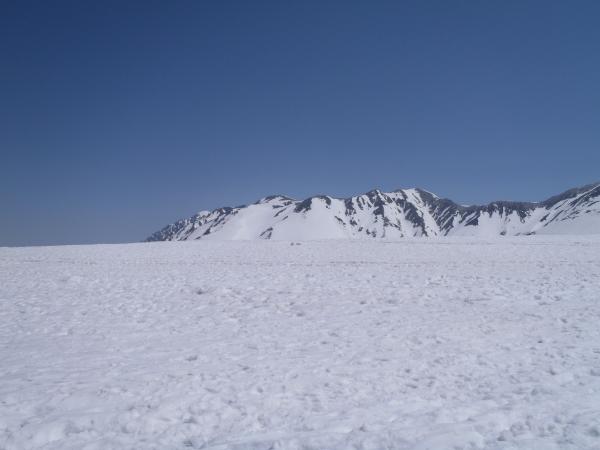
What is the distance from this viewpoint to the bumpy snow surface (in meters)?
5.45

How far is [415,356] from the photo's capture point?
8.12 m

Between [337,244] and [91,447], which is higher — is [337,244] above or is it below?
above

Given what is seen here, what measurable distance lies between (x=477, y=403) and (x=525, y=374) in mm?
1692

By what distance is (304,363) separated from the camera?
7.95 metres

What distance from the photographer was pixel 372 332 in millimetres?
9875

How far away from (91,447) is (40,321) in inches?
322

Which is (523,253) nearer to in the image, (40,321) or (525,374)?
(525,374)

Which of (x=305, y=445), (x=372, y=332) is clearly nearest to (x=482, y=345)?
(x=372, y=332)

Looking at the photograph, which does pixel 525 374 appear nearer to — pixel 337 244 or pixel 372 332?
pixel 372 332

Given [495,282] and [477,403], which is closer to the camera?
[477,403]

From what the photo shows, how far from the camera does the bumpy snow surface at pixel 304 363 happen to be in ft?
17.9

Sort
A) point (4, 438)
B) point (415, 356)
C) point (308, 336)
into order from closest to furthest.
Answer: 1. point (4, 438)
2. point (415, 356)
3. point (308, 336)

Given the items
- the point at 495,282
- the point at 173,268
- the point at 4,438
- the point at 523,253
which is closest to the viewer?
the point at 4,438

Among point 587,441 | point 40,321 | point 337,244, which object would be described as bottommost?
point 587,441
